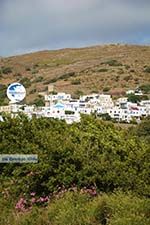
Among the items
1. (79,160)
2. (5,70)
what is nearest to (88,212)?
(79,160)

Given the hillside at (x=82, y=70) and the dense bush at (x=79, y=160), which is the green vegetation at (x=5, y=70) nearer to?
the hillside at (x=82, y=70)

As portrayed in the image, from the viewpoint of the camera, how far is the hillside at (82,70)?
11413cm

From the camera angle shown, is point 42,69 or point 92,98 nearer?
point 92,98

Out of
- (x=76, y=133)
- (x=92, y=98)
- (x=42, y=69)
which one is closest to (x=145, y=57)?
(x=42, y=69)

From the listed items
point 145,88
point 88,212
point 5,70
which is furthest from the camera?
point 5,70

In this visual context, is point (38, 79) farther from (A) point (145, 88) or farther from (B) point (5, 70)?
(A) point (145, 88)

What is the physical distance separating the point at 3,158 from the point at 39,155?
2.73 ft

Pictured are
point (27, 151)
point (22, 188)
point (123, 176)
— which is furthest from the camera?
point (27, 151)

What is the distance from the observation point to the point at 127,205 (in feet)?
32.7

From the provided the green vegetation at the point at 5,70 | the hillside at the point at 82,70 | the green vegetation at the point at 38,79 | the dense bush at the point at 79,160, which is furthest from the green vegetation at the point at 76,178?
the green vegetation at the point at 5,70

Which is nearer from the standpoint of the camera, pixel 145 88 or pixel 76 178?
pixel 76 178

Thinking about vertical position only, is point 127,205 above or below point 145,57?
below

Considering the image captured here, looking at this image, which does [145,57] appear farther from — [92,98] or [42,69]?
[92,98]

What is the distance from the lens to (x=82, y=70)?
13075cm
